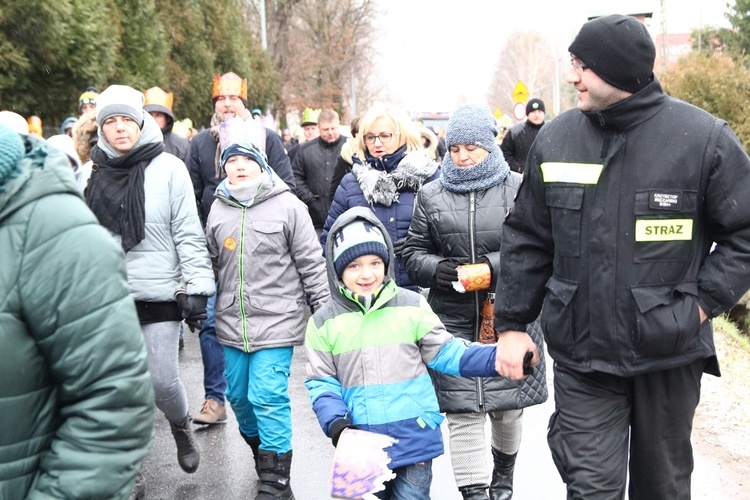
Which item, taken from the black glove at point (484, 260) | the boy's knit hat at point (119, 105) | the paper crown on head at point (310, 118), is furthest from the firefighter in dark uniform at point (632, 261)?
the paper crown on head at point (310, 118)

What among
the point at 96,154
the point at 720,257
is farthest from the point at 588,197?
the point at 96,154

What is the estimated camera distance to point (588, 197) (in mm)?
3596

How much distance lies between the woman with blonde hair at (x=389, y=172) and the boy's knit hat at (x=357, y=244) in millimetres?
1439

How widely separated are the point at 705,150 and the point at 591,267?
57 centimetres

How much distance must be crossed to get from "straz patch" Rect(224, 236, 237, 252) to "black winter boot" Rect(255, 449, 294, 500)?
3.63 ft

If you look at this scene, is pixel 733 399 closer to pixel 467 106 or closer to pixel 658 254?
pixel 467 106

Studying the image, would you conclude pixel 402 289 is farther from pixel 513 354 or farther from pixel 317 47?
pixel 317 47

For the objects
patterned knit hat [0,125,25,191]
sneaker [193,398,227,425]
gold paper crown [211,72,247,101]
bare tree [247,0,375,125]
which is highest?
bare tree [247,0,375,125]

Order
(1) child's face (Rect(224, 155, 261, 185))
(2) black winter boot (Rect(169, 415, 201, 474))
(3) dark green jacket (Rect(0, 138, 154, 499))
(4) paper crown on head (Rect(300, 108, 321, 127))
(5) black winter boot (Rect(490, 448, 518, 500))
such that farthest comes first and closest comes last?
(4) paper crown on head (Rect(300, 108, 321, 127)) → (2) black winter boot (Rect(169, 415, 201, 474)) → (1) child's face (Rect(224, 155, 261, 185)) → (5) black winter boot (Rect(490, 448, 518, 500)) → (3) dark green jacket (Rect(0, 138, 154, 499))

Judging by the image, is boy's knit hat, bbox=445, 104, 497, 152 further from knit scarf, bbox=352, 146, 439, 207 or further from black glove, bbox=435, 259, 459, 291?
knit scarf, bbox=352, 146, 439, 207

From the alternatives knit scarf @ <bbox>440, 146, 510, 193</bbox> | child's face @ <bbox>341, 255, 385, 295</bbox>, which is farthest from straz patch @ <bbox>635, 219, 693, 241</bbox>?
knit scarf @ <bbox>440, 146, 510, 193</bbox>

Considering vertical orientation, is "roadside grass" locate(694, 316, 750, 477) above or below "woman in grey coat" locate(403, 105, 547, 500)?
below

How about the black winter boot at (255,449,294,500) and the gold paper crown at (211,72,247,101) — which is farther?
the gold paper crown at (211,72,247,101)

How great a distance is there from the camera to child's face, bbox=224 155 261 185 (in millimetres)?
5391
